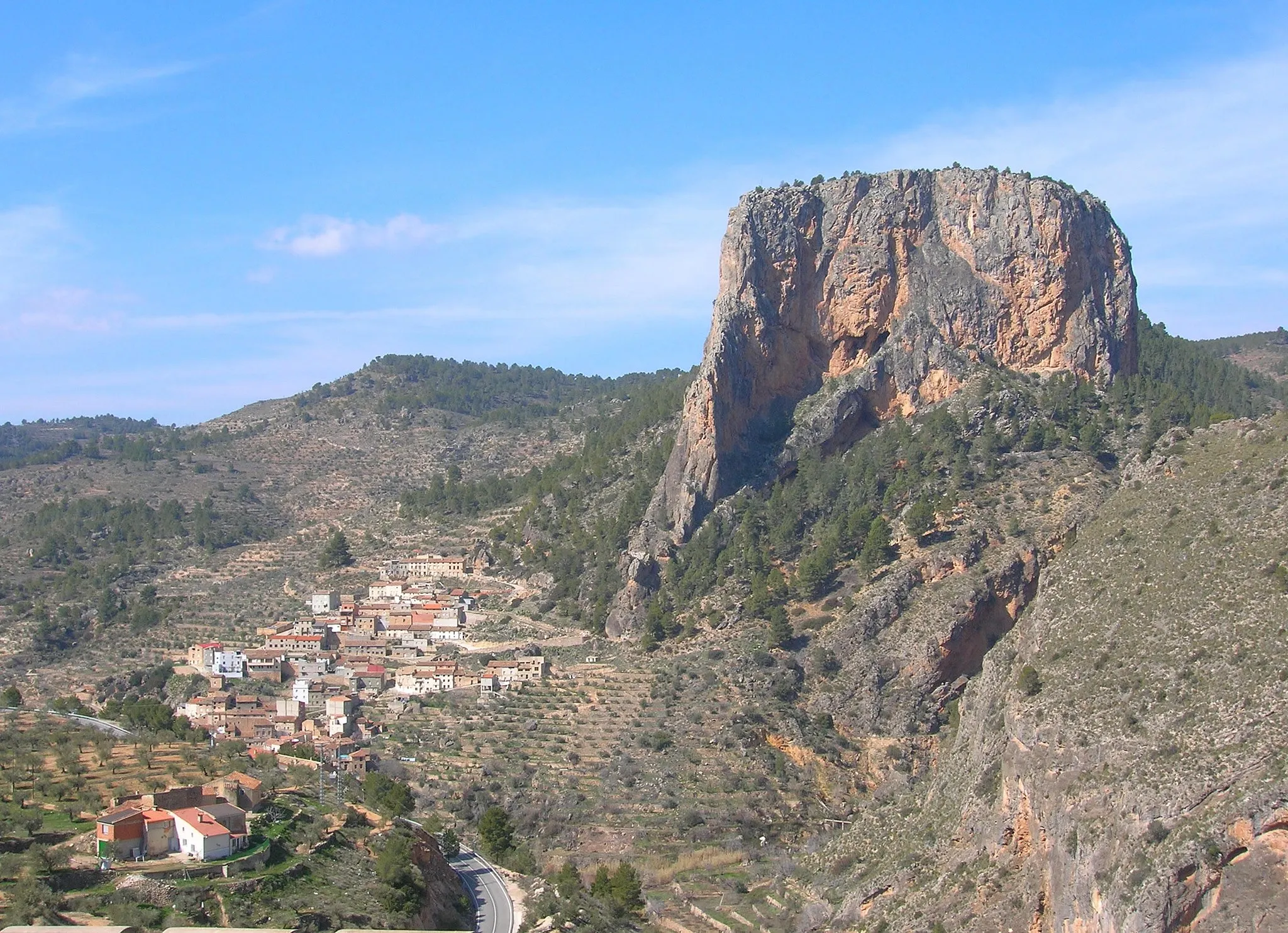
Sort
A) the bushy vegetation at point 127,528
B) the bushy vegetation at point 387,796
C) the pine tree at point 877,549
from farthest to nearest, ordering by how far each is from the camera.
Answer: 1. the bushy vegetation at point 127,528
2. the pine tree at point 877,549
3. the bushy vegetation at point 387,796

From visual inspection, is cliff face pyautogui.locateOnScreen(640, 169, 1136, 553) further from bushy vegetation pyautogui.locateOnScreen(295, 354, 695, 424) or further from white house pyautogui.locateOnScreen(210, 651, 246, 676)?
bushy vegetation pyautogui.locateOnScreen(295, 354, 695, 424)

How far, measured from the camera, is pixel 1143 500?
43406 mm

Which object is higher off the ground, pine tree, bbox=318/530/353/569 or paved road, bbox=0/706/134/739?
pine tree, bbox=318/530/353/569

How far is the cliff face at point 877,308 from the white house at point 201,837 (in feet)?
113

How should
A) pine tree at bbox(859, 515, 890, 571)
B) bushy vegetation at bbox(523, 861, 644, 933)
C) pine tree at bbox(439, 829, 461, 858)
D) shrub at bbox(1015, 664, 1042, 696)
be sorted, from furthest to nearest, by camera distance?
pine tree at bbox(859, 515, 890, 571)
pine tree at bbox(439, 829, 461, 858)
shrub at bbox(1015, 664, 1042, 696)
bushy vegetation at bbox(523, 861, 644, 933)

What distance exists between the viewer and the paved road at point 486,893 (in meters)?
35.2

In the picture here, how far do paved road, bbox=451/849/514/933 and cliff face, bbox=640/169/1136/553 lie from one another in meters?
24.8

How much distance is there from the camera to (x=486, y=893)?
38.7 m

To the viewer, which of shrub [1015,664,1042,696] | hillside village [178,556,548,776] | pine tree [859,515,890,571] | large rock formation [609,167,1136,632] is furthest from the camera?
large rock formation [609,167,1136,632]

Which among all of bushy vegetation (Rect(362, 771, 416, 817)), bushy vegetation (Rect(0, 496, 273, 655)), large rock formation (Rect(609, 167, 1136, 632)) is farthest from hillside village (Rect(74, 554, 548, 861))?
bushy vegetation (Rect(0, 496, 273, 655))

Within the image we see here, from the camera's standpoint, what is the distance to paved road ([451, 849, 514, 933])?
35156 mm

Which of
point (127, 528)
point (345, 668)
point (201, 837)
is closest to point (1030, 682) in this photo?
point (201, 837)

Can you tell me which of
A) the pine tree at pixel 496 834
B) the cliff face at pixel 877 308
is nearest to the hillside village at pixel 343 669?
the pine tree at pixel 496 834

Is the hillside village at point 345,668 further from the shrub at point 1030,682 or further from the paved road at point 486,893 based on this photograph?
the shrub at point 1030,682
